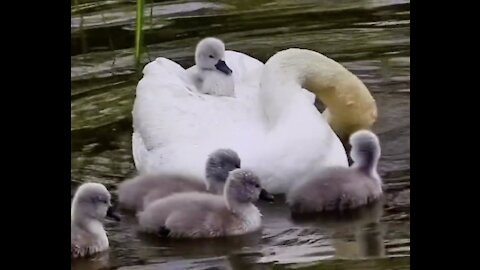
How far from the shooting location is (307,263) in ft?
10.0

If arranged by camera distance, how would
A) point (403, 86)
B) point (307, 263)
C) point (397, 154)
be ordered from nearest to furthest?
1. point (307, 263)
2. point (397, 154)
3. point (403, 86)

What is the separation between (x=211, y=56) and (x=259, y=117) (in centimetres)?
28

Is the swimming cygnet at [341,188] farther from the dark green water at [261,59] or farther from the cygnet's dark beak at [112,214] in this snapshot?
the cygnet's dark beak at [112,214]

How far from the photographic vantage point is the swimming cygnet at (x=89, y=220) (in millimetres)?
3105

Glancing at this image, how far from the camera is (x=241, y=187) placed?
→ 318cm

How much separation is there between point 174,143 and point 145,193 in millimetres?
150

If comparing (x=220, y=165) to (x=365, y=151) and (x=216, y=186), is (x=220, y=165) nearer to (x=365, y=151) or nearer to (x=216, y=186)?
(x=216, y=186)

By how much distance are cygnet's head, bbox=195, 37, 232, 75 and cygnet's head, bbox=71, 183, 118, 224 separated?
594 millimetres

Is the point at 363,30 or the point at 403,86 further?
the point at 363,30

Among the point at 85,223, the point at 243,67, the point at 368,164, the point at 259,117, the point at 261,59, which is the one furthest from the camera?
the point at 261,59

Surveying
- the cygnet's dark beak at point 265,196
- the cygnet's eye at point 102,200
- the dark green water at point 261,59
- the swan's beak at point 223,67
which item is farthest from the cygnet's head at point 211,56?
the cygnet's eye at point 102,200

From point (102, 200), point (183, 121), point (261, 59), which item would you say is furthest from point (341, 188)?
point (261, 59)
